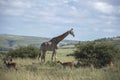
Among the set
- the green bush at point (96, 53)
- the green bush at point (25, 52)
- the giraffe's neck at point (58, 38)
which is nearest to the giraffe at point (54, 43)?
the giraffe's neck at point (58, 38)

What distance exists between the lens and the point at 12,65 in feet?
69.8

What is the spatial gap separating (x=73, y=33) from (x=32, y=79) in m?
15.5

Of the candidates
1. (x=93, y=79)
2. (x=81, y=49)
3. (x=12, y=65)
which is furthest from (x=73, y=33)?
(x=93, y=79)

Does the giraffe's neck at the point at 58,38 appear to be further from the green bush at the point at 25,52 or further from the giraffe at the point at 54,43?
the green bush at the point at 25,52

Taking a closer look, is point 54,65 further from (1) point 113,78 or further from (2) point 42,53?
(1) point 113,78

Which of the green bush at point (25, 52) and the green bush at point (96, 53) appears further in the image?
the green bush at point (25, 52)

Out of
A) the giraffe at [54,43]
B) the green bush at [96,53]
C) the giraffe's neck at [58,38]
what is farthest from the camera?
the giraffe's neck at [58,38]

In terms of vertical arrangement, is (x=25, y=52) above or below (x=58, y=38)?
below

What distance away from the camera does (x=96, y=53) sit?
86.1ft

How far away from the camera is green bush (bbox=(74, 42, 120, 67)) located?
25.6 metres

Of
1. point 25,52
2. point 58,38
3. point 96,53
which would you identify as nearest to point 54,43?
point 58,38

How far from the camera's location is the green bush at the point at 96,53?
25.6m

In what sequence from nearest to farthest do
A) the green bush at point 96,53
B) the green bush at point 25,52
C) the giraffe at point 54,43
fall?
1. the green bush at point 96,53
2. the giraffe at point 54,43
3. the green bush at point 25,52

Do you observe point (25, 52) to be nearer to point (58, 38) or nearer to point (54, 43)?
point (54, 43)
